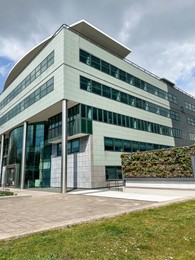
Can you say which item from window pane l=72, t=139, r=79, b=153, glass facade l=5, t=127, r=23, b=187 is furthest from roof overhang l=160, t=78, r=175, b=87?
glass facade l=5, t=127, r=23, b=187

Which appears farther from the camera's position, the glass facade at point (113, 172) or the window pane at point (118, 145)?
the window pane at point (118, 145)

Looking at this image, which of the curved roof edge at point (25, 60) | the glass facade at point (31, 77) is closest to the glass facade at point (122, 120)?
the glass facade at point (31, 77)

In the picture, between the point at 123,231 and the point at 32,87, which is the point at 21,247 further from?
the point at 32,87

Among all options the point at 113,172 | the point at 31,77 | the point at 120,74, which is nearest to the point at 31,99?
the point at 31,77

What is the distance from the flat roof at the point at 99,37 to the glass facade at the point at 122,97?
8.07 metres

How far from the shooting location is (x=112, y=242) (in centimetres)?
521

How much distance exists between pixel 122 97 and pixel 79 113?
9206mm

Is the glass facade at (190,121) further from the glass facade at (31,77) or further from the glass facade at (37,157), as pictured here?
the glass facade at (31,77)

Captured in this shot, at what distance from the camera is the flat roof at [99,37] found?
30.0 meters

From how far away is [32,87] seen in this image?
31.2 m

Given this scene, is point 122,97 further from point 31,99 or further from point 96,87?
point 31,99

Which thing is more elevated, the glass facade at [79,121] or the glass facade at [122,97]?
the glass facade at [122,97]

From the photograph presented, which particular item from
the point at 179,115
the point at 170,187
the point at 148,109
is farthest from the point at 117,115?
the point at 179,115

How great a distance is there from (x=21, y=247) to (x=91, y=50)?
2713 centimetres
